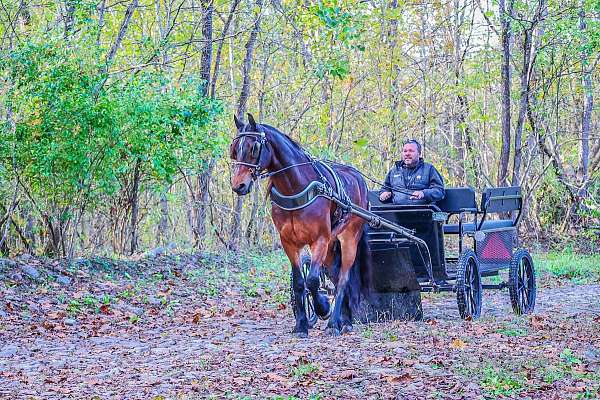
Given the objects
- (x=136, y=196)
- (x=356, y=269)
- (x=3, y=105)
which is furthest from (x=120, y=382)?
(x=136, y=196)

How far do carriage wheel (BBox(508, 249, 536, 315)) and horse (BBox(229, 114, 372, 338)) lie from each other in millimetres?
2189

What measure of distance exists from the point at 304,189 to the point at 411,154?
7.93ft

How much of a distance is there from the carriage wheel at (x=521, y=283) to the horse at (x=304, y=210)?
219 centimetres

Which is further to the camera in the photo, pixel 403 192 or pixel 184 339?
pixel 403 192

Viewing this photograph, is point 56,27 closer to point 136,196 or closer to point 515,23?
point 136,196

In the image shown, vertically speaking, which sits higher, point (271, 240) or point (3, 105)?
point (3, 105)

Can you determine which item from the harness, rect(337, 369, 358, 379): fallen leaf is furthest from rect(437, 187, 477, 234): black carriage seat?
rect(337, 369, 358, 379): fallen leaf

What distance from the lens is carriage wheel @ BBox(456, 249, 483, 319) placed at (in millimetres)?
10148

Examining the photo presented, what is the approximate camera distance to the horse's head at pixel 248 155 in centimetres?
850

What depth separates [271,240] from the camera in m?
20.9

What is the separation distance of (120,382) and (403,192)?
4.79 meters

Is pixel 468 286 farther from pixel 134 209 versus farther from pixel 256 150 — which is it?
pixel 134 209

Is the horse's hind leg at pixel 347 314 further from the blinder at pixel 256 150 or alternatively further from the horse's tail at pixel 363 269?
the blinder at pixel 256 150

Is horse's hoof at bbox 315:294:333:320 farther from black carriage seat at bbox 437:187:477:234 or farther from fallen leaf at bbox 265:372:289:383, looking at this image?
fallen leaf at bbox 265:372:289:383
